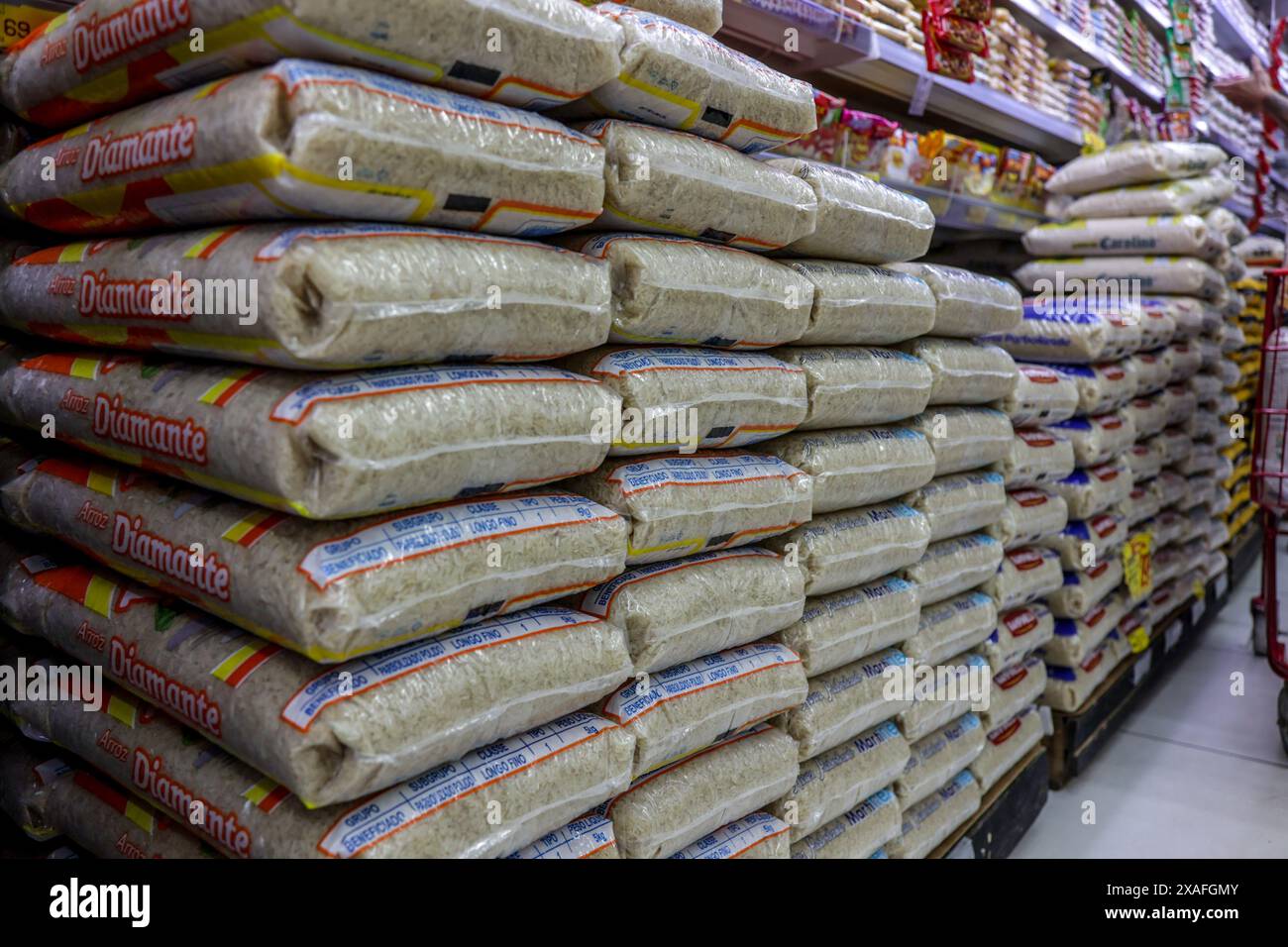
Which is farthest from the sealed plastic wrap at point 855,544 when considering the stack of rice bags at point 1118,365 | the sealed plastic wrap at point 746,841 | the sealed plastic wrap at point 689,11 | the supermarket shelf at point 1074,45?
the supermarket shelf at point 1074,45

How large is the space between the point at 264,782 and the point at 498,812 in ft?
1.03

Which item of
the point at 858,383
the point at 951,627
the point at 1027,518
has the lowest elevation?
the point at 951,627

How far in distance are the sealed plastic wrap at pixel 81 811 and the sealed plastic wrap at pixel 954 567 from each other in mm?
1647

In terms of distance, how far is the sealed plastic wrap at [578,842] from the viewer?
142 cm

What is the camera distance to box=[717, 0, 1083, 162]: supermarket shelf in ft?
8.80

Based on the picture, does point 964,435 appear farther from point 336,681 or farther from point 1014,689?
point 336,681

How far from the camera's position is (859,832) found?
2121 millimetres

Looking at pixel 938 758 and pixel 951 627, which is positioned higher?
pixel 951 627

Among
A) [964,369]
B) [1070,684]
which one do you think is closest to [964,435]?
[964,369]

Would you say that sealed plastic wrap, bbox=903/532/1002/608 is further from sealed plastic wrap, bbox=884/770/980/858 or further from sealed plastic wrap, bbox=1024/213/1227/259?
sealed plastic wrap, bbox=1024/213/1227/259

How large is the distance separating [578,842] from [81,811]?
2.70 ft
